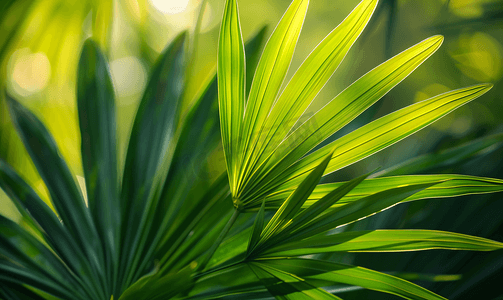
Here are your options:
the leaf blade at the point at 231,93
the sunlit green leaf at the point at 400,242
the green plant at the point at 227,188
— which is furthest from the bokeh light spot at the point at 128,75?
the sunlit green leaf at the point at 400,242

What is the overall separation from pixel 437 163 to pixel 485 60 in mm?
326

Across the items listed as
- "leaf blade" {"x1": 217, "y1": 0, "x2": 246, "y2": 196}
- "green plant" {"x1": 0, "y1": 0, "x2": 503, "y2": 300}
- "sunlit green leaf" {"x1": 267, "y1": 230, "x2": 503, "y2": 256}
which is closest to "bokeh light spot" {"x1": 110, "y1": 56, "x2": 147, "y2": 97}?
"green plant" {"x1": 0, "y1": 0, "x2": 503, "y2": 300}

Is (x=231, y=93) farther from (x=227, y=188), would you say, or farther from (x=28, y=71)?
(x=28, y=71)

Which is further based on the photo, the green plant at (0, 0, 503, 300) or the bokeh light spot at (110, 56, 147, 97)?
the bokeh light spot at (110, 56, 147, 97)

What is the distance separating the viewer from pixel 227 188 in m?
0.64

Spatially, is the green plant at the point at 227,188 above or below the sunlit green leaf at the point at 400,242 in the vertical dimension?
above

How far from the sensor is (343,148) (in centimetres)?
46

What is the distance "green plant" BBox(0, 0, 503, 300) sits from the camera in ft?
1.36

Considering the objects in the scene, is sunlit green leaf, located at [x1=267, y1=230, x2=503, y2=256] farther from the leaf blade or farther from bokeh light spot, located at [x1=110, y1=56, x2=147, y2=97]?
bokeh light spot, located at [x1=110, y1=56, x2=147, y2=97]

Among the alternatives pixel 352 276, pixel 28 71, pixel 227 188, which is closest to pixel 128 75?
pixel 28 71

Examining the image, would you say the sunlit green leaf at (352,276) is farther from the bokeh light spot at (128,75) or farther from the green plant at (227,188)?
the bokeh light spot at (128,75)

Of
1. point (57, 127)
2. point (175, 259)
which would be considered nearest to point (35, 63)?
point (57, 127)

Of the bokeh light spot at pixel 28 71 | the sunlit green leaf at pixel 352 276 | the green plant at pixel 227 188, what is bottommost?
the sunlit green leaf at pixel 352 276

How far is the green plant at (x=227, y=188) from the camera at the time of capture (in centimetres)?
42
